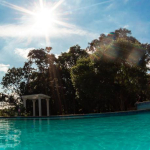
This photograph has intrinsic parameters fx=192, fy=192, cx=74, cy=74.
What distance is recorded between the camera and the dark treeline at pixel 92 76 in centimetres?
1803

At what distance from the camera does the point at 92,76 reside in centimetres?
1964

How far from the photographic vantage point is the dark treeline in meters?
18.0

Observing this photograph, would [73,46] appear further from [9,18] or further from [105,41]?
[9,18]

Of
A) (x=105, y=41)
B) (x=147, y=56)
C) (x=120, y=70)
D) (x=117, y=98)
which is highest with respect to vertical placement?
(x=105, y=41)

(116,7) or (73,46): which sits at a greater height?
(73,46)

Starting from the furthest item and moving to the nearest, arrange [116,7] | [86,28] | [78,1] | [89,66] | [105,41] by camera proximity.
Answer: [105,41], [89,66], [86,28], [116,7], [78,1]

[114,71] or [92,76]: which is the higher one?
[114,71]

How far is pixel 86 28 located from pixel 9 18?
555 centimetres

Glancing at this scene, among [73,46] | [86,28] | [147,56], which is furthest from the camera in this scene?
[73,46]

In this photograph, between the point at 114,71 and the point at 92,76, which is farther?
the point at 92,76

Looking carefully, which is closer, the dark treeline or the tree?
the tree

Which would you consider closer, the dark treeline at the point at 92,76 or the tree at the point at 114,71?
the tree at the point at 114,71

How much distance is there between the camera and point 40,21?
13047mm

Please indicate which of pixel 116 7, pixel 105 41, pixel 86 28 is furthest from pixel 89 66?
pixel 116 7
